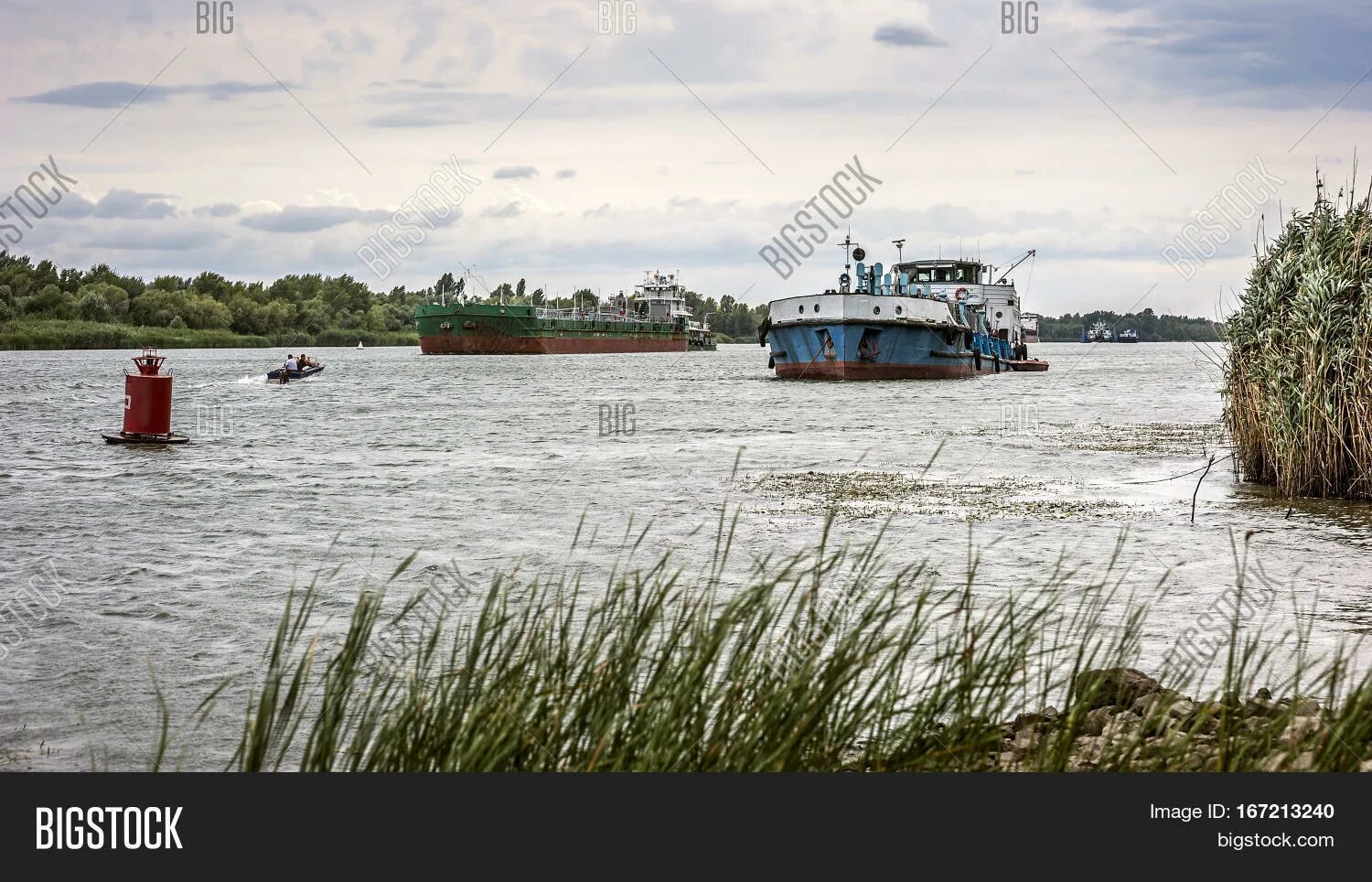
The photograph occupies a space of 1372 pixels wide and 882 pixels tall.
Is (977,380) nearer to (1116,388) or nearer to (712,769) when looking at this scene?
(1116,388)

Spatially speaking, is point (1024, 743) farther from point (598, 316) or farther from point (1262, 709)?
point (598, 316)

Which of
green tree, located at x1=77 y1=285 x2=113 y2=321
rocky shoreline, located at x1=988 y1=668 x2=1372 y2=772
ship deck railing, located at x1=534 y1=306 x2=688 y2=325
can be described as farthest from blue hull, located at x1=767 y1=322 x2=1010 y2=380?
green tree, located at x1=77 y1=285 x2=113 y2=321

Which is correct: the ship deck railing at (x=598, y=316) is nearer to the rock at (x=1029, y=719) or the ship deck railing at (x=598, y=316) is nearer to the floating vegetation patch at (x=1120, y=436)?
the floating vegetation patch at (x=1120, y=436)

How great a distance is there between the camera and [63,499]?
17391mm

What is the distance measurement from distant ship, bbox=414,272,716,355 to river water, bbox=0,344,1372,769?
6836 centimetres

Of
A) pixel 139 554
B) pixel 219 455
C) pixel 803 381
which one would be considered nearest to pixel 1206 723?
pixel 139 554

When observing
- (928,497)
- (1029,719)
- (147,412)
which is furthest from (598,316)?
(1029,719)

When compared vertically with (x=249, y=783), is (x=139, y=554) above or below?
below

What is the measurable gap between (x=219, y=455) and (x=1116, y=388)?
138 feet

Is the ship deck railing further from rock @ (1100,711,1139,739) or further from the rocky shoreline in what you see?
the rocky shoreline

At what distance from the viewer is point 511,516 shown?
1556cm

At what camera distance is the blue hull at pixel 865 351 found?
4694 cm

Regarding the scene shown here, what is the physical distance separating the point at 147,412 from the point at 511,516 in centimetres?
1280

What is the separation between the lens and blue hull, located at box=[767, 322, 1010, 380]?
154 feet
